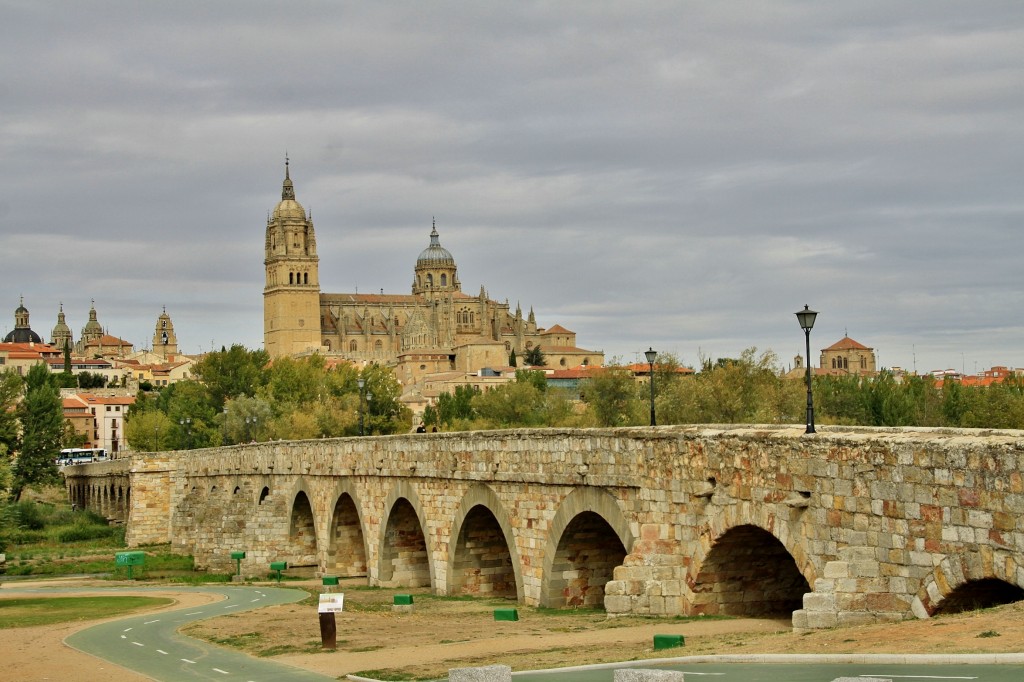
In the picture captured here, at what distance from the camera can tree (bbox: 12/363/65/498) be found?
84.8 meters

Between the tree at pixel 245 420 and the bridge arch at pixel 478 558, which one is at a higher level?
the tree at pixel 245 420

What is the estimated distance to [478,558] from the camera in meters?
30.1

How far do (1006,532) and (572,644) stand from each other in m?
→ 6.92

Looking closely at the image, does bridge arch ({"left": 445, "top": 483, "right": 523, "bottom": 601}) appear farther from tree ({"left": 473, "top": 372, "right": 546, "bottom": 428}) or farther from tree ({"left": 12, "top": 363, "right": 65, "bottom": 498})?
tree ({"left": 12, "top": 363, "right": 65, "bottom": 498})

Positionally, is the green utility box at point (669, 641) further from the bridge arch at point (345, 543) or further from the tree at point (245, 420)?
the tree at point (245, 420)

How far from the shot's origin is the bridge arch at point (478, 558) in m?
29.4

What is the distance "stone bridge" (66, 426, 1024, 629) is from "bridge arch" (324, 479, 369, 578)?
2.32ft

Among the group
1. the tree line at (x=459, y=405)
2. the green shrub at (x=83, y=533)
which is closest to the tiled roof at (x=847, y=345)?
the tree line at (x=459, y=405)

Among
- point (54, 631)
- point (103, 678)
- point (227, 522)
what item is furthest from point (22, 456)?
point (103, 678)

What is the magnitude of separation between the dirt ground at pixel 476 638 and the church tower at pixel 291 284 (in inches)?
6393

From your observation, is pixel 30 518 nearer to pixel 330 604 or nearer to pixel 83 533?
pixel 83 533

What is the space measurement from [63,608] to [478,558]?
11.1 m

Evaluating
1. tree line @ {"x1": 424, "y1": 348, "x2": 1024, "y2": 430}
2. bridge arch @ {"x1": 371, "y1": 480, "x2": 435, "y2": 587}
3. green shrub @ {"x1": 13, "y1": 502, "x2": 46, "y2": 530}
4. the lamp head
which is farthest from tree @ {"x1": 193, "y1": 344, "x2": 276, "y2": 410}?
the lamp head

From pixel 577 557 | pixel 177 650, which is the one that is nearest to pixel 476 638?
pixel 577 557
